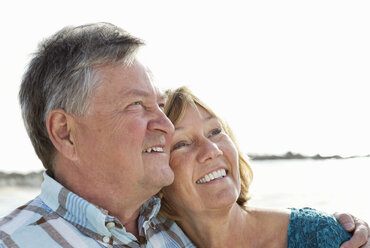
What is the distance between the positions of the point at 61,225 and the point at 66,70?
0.71 metres

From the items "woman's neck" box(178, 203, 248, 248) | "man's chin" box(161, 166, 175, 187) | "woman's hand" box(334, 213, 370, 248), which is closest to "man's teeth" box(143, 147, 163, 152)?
"man's chin" box(161, 166, 175, 187)

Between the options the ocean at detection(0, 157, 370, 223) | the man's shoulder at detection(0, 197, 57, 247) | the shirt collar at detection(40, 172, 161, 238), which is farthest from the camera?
the ocean at detection(0, 157, 370, 223)

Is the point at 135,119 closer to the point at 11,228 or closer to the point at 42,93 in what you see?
the point at 42,93

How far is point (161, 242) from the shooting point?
229cm

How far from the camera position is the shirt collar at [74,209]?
204 centimetres

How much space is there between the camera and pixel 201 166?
2.40 m

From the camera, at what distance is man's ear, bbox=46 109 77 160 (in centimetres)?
215

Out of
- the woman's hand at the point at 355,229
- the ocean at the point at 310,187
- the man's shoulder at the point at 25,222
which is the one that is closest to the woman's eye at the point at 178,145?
the man's shoulder at the point at 25,222

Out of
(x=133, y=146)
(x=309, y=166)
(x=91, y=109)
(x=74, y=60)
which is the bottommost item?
(x=309, y=166)

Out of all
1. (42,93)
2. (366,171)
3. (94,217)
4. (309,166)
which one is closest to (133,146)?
(94,217)

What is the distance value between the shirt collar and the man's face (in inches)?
5.1

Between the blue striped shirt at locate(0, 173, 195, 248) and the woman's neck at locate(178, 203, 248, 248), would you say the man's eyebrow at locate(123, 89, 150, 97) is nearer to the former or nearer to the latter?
the blue striped shirt at locate(0, 173, 195, 248)

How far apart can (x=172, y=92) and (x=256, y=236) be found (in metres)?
0.93

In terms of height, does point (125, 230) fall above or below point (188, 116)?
below
